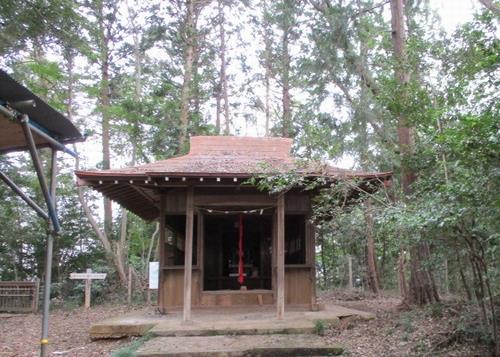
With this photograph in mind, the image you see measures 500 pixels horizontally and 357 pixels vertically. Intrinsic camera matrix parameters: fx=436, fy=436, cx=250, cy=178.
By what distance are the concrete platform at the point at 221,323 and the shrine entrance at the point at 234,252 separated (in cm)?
244

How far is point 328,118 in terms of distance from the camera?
14.4 m

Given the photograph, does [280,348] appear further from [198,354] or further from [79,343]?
[79,343]

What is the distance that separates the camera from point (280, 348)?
20.6ft

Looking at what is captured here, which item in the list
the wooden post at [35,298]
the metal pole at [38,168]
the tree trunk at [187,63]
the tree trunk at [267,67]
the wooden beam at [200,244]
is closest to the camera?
the metal pole at [38,168]

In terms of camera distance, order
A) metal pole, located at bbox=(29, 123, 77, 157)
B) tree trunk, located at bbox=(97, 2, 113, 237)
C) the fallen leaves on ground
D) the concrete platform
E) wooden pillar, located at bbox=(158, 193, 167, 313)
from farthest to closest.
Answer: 1. tree trunk, located at bbox=(97, 2, 113, 237)
2. wooden pillar, located at bbox=(158, 193, 167, 313)
3. the concrete platform
4. the fallen leaves on ground
5. metal pole, located at bbox=(29, 123, 77, 157)

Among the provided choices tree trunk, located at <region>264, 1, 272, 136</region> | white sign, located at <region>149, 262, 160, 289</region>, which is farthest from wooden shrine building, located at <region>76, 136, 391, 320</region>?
tree trunk, located at <region>264, 1, 272, 136</region>

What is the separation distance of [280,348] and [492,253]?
3.09 m

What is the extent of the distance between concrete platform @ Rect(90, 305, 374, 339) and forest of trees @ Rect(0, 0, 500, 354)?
1.78m

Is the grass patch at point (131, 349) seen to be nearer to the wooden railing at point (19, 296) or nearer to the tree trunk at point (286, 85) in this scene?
the wooden railing at point (19, 296)

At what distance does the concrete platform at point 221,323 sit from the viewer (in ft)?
24.2

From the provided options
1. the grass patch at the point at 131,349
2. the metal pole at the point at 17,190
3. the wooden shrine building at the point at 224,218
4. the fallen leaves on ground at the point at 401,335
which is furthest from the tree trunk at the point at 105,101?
the metal pole at the point at 17,190

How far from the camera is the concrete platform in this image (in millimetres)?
7371

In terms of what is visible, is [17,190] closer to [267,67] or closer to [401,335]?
[401,335]

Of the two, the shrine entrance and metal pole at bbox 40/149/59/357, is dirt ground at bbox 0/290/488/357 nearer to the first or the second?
the shrine entrance
